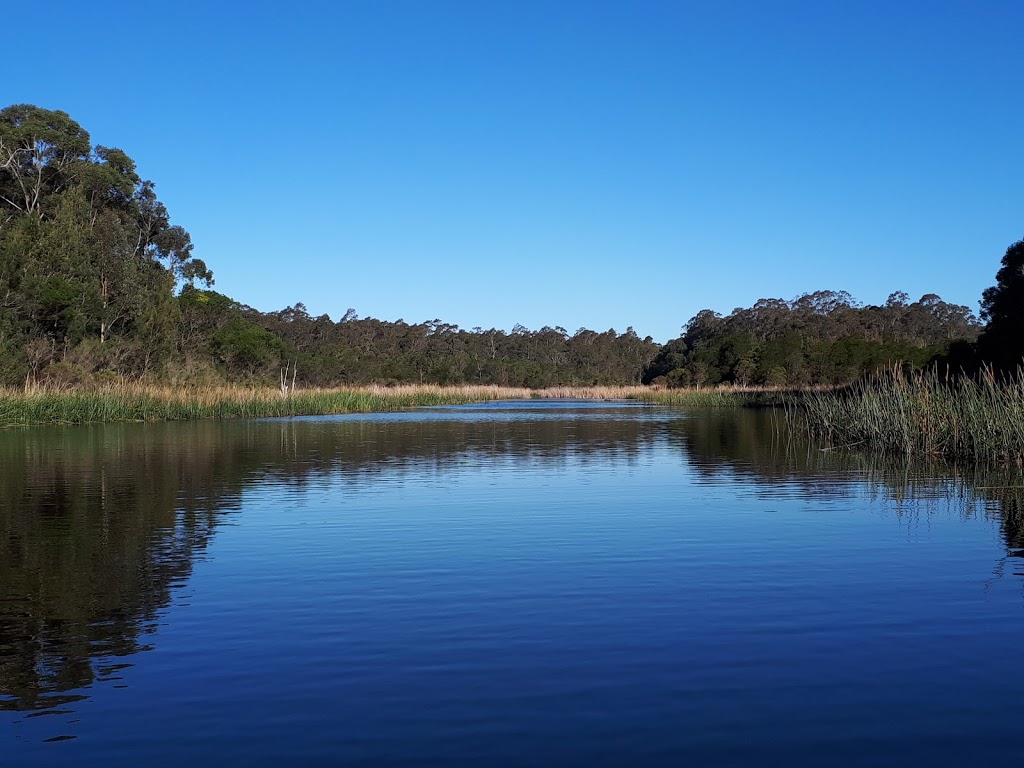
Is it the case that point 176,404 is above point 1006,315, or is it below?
below

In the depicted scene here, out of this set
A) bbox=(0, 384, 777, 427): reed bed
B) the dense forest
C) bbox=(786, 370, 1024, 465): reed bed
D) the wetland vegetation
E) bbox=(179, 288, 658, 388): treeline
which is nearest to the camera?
bbox=(786, 370, 1024, 465): reed bed

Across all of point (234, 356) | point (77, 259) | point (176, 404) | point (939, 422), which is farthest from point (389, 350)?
point (939, 422)

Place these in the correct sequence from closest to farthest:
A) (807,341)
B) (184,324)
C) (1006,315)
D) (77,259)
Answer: (1006,315), (77,259), (184,324), (807,341)

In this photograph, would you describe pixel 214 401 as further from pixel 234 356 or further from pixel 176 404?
pixel 234 356

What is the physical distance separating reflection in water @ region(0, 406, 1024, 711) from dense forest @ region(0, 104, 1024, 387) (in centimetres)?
1092

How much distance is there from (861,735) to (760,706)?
0.56 metres

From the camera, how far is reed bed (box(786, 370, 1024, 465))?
18188 mm

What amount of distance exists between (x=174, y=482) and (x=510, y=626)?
1068 centimetres

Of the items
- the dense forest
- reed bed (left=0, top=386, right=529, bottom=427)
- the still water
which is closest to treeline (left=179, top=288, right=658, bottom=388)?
the dense forest

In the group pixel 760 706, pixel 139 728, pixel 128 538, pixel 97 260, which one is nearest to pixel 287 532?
pixel 128 538

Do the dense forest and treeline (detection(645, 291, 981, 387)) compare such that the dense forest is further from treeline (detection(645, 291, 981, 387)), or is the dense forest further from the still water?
the still water

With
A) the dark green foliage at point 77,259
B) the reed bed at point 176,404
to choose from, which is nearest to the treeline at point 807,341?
the reed bed at point 176,404

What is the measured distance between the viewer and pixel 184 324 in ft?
193

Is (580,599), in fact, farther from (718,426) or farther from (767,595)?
(718,426)
